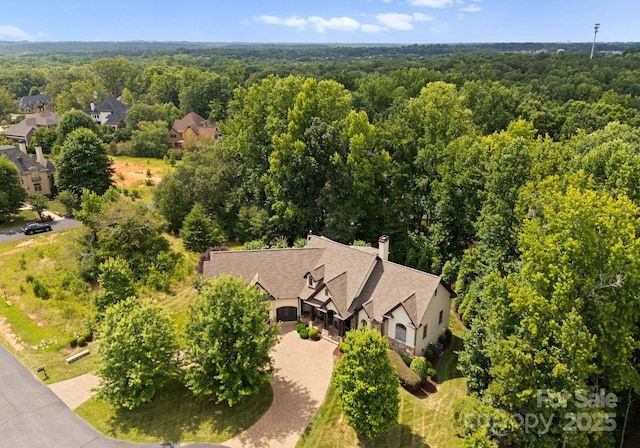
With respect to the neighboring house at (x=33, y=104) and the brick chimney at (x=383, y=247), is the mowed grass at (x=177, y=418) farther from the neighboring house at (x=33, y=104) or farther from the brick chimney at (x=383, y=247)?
the neighboring house at (x=33, y=104)

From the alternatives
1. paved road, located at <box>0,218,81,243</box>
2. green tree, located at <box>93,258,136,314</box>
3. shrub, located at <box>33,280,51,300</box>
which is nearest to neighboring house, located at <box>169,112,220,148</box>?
paved road, located at <box>0,218,81,243</box>

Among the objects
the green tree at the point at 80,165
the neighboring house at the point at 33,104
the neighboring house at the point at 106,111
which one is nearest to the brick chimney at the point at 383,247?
the green tree at the point at 80,165

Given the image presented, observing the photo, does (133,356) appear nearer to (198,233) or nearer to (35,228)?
(198,233)

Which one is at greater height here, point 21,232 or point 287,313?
point 21,232

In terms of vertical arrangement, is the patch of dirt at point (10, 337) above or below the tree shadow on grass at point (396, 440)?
above

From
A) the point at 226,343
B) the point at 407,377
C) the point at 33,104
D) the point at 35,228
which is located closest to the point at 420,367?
the point at 407,377

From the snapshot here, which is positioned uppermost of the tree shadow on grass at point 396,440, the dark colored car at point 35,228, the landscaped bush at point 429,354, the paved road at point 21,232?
the dark colored car at point 35,228
